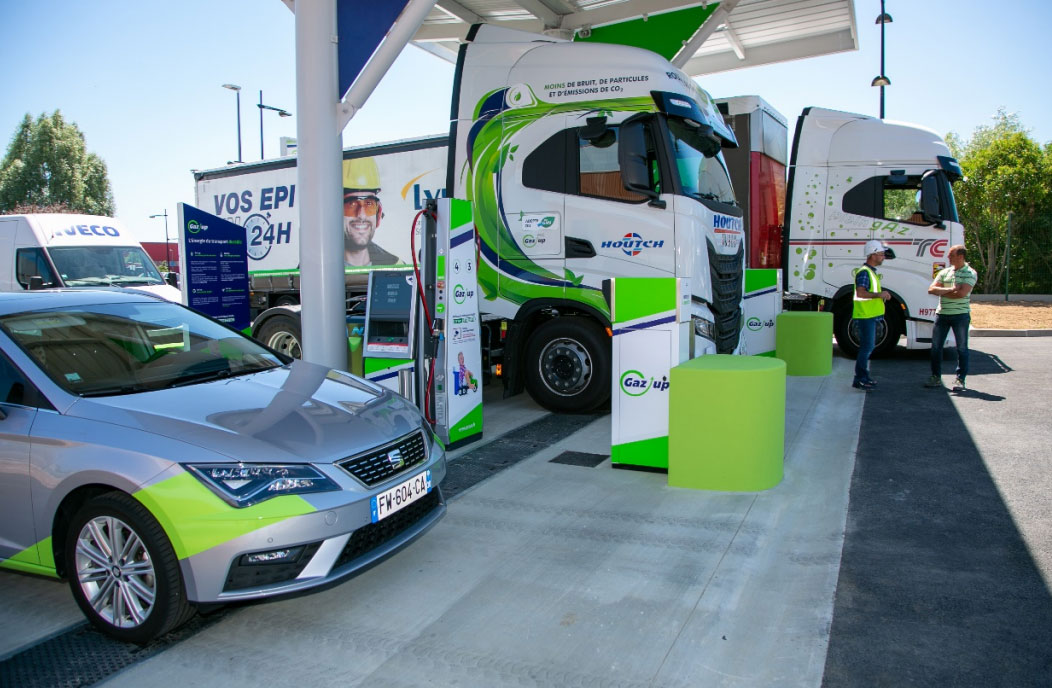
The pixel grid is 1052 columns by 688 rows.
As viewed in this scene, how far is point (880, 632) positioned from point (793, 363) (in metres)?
7.15

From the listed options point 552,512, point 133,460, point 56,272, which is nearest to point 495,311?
point 552,512

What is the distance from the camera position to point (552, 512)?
16.4 ft

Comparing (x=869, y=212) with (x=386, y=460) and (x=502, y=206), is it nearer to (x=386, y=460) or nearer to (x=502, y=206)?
(x=502, y=206)

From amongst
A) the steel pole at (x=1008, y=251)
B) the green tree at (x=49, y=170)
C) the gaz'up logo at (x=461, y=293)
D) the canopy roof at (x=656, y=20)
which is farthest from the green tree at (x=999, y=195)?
the green tree at (x=49, y=170)

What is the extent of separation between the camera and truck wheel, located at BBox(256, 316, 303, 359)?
9.09m

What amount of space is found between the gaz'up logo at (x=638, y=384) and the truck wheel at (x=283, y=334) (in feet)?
15.2

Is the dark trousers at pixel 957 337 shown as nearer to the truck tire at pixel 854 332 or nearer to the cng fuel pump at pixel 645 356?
the truck tire at pixel 854 332

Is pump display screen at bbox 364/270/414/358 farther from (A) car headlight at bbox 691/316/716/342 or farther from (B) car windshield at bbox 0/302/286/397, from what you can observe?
(A) car headlight at bbox 691/316/716/342

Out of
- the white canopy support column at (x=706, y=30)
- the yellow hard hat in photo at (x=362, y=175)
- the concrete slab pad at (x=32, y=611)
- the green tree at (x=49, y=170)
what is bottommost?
the concrete slab pad at (x=32, y=611)

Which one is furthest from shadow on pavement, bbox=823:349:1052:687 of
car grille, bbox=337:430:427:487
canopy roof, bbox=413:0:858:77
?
canopy roof, bbox=413:0:858:77

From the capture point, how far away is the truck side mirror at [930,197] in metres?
10.5

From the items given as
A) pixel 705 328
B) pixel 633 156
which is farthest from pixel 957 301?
pixel 633 156

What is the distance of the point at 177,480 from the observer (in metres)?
3.17

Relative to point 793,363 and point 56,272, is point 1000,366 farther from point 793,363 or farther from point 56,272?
point 56,272
